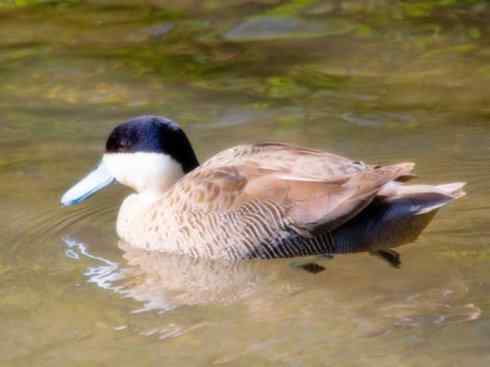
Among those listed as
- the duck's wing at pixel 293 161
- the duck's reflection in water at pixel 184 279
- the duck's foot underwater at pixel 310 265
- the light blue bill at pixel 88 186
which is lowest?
the duck's foot underwater at pixel 310 265

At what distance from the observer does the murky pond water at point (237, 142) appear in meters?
6.42

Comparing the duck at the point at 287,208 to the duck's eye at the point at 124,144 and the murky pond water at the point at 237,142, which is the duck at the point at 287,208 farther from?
the duck's eye at the point at 124,144

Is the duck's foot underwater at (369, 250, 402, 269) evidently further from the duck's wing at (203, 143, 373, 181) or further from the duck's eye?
the duck's eye

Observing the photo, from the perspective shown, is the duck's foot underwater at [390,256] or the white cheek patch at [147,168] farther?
the white cheek patch at [147,168]

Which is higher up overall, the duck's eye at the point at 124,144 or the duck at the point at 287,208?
the duck's eye at the point at 124,144

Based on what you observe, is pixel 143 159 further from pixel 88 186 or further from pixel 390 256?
pixel 390 256

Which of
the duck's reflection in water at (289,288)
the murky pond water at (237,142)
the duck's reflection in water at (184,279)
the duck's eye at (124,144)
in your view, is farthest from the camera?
the duck's eye at (124,144)

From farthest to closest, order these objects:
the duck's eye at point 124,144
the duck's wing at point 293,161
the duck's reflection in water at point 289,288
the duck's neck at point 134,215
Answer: the duck's eye at point 124,144, the duck's neck at point 134,215, the duck's wing at point 293,161, the duck's reflection in water at point 289,288

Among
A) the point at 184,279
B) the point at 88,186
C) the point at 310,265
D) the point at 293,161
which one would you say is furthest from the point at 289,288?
the point at 88,186

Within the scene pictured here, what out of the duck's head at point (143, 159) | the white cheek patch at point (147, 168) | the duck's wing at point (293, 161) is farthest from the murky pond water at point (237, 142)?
the duck's wing at point (293, 161)

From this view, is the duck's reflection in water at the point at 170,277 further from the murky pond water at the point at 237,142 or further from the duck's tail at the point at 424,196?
the duck's tail at the point at 424,196

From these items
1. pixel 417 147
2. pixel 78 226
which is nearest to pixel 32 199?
pixel 78 226

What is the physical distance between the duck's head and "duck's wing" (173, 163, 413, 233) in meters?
0.36

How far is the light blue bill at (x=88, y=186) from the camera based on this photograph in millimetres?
8102
